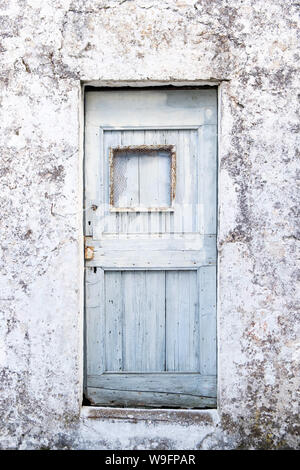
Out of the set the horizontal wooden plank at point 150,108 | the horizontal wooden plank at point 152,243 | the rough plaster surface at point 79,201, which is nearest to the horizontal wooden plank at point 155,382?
the rough plaster surface at point 79,201

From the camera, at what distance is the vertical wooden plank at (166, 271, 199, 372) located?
2.72 m

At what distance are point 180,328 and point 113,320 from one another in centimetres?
40

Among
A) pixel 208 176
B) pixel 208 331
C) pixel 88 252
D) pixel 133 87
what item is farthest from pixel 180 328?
pixel 133 87

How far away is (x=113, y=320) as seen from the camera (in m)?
2.74

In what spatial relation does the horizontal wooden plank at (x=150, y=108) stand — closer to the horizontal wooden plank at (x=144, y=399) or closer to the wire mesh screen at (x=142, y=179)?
the wire mesh screen at (x=142, y=179)

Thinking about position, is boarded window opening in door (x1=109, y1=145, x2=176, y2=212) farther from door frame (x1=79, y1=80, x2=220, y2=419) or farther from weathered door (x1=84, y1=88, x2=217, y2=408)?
door frame (x1=79, y1=80, x2=220, y2=419)

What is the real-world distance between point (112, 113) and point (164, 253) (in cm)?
88

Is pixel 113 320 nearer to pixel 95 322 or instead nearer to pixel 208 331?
pixel 95 322

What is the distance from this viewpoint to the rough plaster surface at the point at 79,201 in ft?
8.23

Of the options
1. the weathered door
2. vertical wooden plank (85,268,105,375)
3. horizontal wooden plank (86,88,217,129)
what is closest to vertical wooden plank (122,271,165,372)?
the weathered door

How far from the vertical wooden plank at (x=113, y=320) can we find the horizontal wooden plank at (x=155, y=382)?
6 cm

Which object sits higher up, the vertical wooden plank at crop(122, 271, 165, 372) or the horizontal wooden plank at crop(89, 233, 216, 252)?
the horizontal wooden plank at crop(89, 233, 216, 252)

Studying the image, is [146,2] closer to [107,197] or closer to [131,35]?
[131,35]
